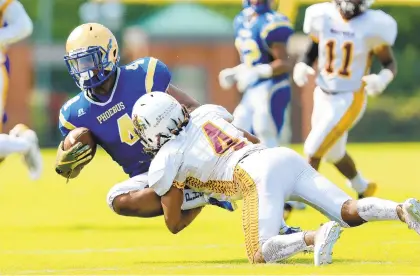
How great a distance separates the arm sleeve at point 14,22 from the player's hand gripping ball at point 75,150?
2.62m

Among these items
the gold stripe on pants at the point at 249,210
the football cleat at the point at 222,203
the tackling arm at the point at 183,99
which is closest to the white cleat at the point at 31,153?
the tackling arm at the point at 183,99

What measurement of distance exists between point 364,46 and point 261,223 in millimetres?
3202

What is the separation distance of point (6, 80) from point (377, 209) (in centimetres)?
421

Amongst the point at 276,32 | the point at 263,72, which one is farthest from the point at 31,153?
the point at 276,32

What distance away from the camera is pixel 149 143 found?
17.8ft

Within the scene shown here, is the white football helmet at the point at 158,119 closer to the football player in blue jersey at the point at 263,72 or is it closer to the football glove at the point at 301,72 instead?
the football glove at the point at 301,72

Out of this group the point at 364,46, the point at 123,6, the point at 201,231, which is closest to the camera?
the point at 201,231

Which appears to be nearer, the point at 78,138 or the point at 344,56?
the point at 78,138

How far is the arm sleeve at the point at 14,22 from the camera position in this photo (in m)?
8.48

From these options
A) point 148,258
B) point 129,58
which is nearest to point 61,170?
point 148,258

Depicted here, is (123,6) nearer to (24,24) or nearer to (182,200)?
(24,24)

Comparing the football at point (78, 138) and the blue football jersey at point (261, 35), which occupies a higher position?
the football at point (78, 138)

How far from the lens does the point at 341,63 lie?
8.17 metres

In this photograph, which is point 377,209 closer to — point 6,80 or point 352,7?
point 352,7
